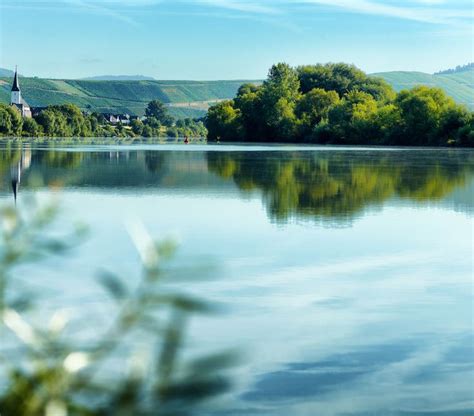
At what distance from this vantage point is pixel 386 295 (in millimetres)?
9758

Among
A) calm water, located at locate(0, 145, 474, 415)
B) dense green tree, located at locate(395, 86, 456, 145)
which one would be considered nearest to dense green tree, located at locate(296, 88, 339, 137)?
dense green tree, located at locate(395, 86, 456, 145)

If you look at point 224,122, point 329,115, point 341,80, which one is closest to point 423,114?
point 329,115

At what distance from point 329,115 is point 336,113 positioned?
5.03 feet

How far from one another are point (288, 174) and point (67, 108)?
445 ft

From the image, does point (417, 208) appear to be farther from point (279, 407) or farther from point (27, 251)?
point (27, 251)

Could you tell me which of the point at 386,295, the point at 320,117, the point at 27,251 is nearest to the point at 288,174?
the point at 386,295

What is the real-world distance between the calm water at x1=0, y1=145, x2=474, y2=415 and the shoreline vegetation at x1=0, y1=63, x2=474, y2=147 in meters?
55.1

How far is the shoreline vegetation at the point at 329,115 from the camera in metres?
77.9

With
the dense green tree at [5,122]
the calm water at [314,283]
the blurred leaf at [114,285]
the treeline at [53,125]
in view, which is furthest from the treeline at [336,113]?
the blurred leaf at [114,285]

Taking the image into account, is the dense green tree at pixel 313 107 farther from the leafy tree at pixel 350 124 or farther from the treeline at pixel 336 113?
the leafy tree at pixel 350 124

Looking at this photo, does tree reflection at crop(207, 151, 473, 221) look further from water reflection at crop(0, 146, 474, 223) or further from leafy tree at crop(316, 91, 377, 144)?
leafy tree at crop(316, 91, 377, 144)

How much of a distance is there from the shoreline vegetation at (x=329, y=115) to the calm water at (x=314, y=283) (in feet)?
181

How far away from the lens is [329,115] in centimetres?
9206

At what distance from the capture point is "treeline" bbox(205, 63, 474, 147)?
77688mm
